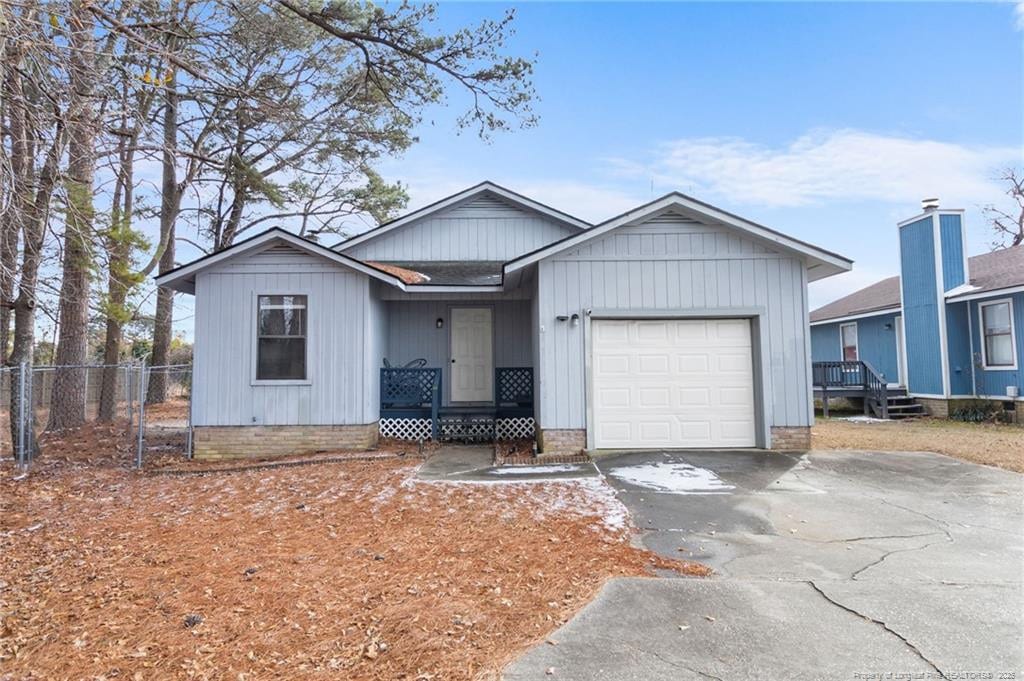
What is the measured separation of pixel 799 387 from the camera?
8211mm

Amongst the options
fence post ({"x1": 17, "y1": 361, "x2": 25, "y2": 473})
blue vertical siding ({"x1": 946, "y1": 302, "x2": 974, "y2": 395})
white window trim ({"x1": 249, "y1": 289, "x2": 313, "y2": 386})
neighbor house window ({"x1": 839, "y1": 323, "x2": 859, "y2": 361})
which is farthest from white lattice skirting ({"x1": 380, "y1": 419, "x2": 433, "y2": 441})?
neighbor house window ({"x1": 839, "y1": 323, "x2": 859, "y2": 361})

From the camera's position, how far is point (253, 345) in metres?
8.91

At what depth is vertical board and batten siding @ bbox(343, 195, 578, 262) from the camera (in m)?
12.2

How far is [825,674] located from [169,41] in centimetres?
919

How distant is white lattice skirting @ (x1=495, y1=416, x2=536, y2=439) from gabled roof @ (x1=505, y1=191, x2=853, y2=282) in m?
3.17

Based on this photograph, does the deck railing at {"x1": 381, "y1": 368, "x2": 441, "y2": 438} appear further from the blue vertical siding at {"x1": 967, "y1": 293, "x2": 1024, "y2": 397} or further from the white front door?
the blue vertical siding at {"x1": 967, "y1": 293, "x2": 1024, "y2": 397}

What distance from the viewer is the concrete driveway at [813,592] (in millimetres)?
2676

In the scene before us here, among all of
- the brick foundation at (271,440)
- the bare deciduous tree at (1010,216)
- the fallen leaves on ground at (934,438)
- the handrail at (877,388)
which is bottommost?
the fallen leaves on ground at (934,438)

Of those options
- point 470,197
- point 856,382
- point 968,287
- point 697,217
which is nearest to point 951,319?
point 968,287

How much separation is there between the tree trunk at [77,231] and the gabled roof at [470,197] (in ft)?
15.5

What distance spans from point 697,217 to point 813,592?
6187 millimetres

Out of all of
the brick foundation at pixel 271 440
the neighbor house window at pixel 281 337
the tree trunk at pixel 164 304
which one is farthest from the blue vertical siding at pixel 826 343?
the tree trunk at pixel 164 304

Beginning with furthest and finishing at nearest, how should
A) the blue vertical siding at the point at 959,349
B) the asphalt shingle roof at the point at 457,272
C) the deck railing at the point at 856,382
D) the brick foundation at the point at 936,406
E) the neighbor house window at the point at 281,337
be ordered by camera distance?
1. the deck railing at the point at 856,382
2. the brick foundation at the point at 936,406
3. the blue vertical siding at the point at 959,349
4. the asphalt shingle roof at the point at 457,272
5. the neighbor house window at the point at 281,337

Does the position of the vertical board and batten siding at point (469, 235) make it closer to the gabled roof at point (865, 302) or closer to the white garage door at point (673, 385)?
the white garage door at point (673, 385)
